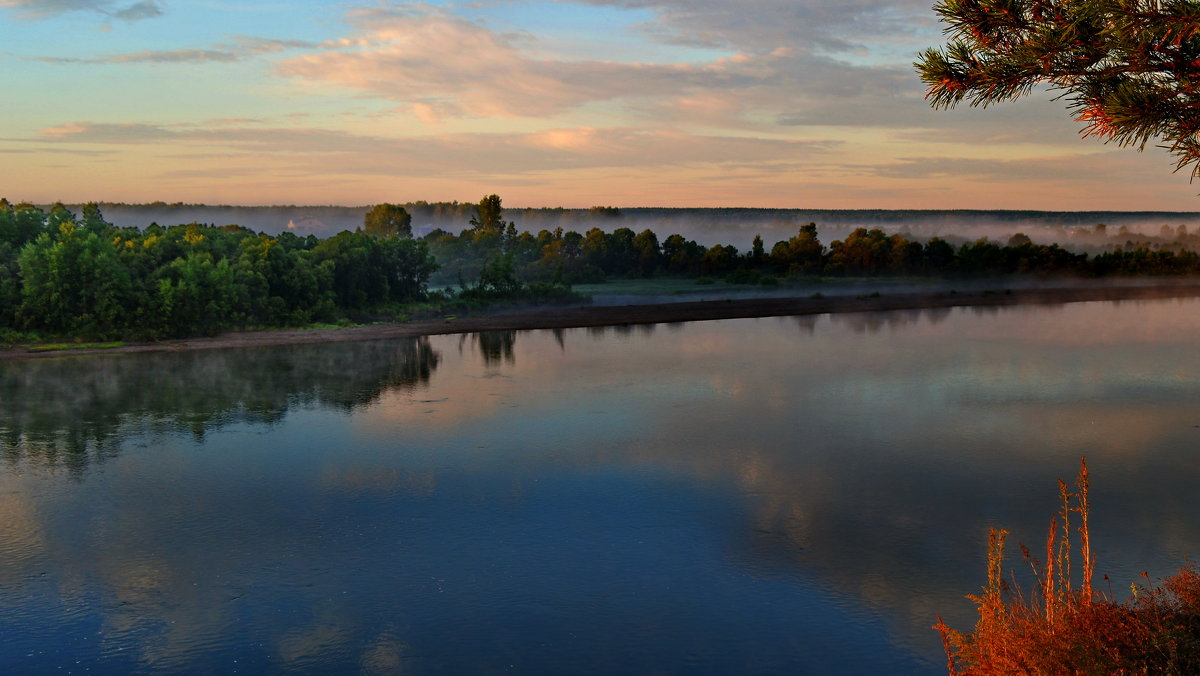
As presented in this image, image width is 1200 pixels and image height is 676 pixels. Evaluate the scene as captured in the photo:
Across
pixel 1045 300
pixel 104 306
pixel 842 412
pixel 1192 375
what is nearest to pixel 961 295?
pixel 1045 300

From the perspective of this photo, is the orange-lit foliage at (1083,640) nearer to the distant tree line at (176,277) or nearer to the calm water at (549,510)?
the calm water at (549,510)

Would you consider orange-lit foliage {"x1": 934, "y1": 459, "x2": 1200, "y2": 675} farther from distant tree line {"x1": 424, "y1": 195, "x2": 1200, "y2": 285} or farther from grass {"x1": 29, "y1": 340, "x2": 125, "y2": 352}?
distant tree line {"x1": 424, "y1": 195, "x2": 1200, "y2": 285}

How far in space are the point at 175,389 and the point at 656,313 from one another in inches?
1647

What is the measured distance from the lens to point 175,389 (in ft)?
120

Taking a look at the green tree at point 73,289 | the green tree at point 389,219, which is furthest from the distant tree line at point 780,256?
the green tree at point 73,289

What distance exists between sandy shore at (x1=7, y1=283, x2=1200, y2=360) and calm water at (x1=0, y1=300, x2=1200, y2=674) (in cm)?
1183

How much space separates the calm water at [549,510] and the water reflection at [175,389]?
0.77ft

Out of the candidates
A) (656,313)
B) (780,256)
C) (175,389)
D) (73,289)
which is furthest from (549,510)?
(780,256)

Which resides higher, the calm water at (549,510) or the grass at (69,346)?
the grass at (69,346)

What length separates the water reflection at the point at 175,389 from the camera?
92.0 feet

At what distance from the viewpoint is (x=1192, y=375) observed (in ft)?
130

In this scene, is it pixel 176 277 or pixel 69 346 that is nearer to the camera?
pixel 69 346

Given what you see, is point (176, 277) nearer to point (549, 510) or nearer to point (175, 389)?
point (175, 389)

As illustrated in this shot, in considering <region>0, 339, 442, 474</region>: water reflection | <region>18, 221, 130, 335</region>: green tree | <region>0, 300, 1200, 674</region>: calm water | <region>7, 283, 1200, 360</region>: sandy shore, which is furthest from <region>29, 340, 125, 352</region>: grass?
<region>0, 300, 1200, 674</region>: calm water
